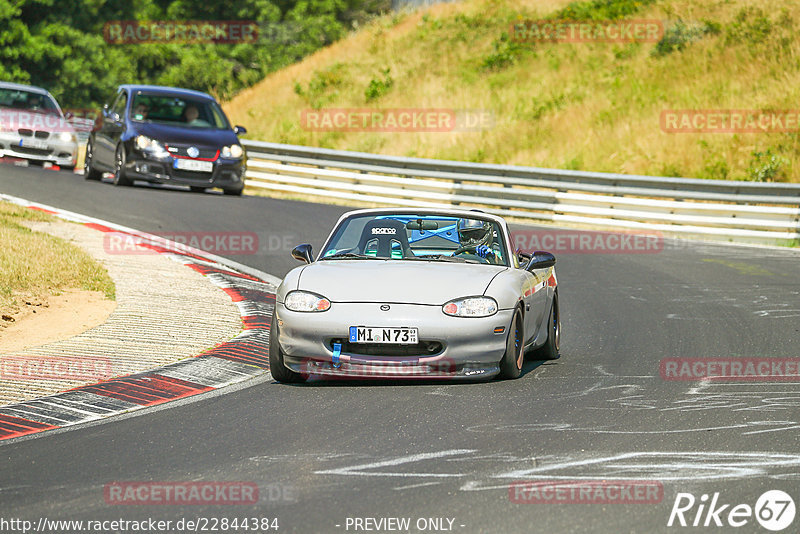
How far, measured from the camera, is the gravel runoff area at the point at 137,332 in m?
8.65

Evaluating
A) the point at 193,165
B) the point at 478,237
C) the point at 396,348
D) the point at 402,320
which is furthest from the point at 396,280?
the point at 193,165

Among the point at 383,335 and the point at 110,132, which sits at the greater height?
the point at 110,132

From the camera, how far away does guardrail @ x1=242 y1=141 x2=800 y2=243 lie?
20.4 m

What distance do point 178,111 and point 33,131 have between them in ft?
13.0

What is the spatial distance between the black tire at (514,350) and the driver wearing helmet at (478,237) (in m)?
0.90

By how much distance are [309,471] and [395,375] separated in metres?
2.33

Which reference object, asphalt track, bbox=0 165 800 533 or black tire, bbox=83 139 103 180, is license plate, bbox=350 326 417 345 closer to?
asphalt track, bbox=0 165 800 533

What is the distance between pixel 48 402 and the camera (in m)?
7.89

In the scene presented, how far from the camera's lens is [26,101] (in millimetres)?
26609

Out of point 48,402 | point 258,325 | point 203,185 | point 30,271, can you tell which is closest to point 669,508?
point 48,402

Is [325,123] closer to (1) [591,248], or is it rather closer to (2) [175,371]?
(1) [591,248]

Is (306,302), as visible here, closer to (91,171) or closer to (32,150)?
(91,171)

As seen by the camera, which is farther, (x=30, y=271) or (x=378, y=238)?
(x=30, y=271)

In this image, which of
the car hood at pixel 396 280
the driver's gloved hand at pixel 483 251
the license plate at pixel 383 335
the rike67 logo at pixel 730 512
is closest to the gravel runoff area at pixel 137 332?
the car hood at pixel 396 280
